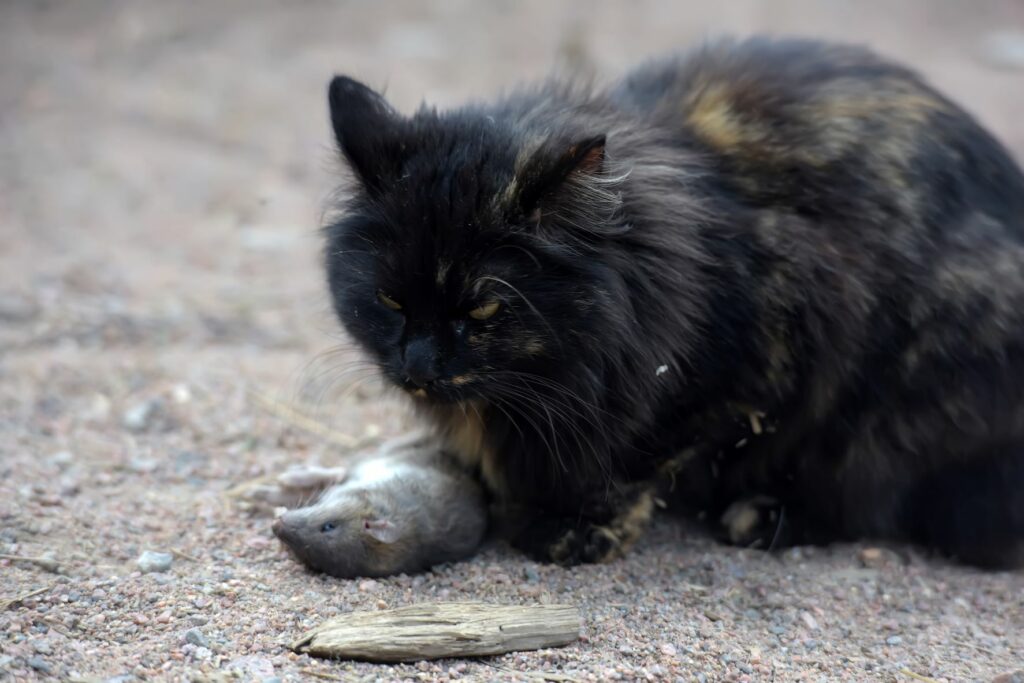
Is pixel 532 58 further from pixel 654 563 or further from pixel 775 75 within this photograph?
pixel 654 563

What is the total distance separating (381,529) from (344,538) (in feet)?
0.41

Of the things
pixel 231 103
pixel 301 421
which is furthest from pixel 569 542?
pixel 231 103

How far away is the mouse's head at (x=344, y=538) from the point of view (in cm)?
347

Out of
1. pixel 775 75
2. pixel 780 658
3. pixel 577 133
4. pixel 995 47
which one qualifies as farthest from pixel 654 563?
pixel 995 47

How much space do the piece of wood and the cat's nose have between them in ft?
2.28

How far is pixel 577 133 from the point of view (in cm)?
348

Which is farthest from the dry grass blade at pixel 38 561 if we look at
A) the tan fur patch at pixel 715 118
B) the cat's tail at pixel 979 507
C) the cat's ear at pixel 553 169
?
the cat's tail at pixel 979 507

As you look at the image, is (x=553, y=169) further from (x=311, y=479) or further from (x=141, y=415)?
(x=141, y=415)

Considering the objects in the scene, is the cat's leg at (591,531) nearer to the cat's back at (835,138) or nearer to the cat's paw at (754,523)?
the cat's paw at (754,523)

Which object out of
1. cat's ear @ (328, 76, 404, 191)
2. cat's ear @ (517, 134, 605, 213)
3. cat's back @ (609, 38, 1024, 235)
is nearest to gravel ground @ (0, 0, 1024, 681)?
cat's ear @ (328, 76, 404, 191)

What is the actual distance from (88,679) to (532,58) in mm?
7665

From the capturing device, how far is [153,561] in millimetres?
3516

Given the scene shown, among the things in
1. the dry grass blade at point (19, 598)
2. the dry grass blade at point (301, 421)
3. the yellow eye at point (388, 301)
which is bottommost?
the dry grass blade at point (301, 421)

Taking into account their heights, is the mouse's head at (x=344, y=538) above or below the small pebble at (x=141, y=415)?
above
